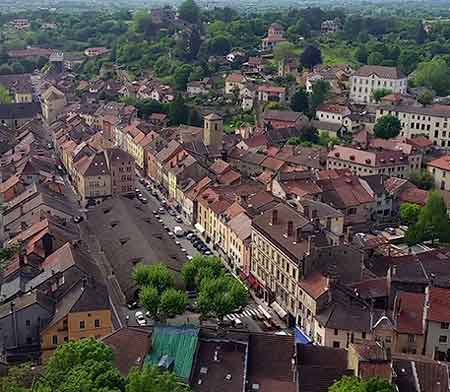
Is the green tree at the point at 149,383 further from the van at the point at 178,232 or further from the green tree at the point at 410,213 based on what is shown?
the green tree at the point at 410,213

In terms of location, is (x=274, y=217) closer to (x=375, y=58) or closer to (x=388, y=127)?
(x=388, y=127)

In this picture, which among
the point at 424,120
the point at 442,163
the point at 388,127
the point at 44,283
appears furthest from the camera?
the point at 424,120

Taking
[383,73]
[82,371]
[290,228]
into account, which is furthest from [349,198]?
[383,73]

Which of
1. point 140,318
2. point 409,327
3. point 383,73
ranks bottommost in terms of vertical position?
point 140,318

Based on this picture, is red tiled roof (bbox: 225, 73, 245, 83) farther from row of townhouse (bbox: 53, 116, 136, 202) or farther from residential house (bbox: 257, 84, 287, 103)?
row of townhouse (bbox: 53, 116, 136, 202)

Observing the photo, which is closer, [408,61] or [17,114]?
[17,114]

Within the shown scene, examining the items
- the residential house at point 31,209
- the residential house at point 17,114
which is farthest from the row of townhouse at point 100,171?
the residential house at point 17,114

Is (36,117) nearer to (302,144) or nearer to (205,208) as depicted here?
(302,144)
